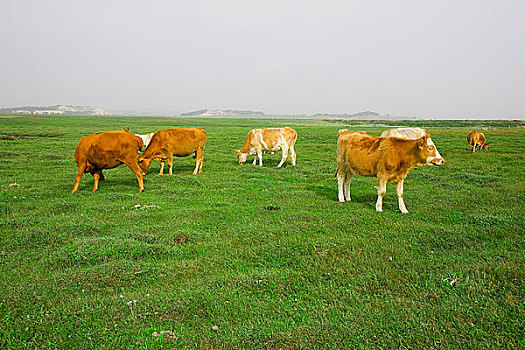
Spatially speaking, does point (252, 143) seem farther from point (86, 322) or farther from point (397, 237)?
point (86, 322)

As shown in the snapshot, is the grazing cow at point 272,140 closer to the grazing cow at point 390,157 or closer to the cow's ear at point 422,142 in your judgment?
the grazing cow at point 390,157

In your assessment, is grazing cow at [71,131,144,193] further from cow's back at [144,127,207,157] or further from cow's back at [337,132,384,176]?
cow's back at [337,132,384,176]

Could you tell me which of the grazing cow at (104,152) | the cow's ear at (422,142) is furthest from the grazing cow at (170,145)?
the cow's ear at (422,142)

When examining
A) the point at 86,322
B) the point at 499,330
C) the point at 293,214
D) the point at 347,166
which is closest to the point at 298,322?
the point at 499,330

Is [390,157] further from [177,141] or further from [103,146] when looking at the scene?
[177,141]

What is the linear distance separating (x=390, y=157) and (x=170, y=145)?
32.2ft

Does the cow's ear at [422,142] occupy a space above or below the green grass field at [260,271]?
above

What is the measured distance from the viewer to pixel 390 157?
29.8 feet

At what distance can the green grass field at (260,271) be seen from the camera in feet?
13.2

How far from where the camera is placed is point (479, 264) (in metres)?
5.63

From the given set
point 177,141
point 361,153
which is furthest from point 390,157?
point 177,141

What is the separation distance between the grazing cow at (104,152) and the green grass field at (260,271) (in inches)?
42.2

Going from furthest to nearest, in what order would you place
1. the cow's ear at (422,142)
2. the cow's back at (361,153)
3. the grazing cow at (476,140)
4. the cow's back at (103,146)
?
1. the grazing cow at (476,140)
2. the cow's back at (103,146)
3. the cow's back at (361,153)
4. the cow's ear at (422,142)

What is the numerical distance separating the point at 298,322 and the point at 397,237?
3802 millimetres
